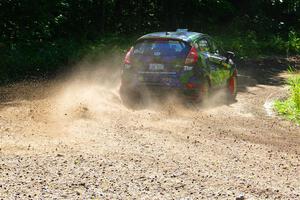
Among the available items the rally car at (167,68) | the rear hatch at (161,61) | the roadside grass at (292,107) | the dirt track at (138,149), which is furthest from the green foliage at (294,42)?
the rear hatch at (161,61)

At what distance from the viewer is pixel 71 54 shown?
19.7 metres

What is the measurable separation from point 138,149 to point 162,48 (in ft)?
14.4

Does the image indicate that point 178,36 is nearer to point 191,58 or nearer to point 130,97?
point 191,58

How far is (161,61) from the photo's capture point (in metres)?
12.8

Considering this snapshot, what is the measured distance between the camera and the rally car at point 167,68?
12805 millimetres

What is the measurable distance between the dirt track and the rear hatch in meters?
0.61

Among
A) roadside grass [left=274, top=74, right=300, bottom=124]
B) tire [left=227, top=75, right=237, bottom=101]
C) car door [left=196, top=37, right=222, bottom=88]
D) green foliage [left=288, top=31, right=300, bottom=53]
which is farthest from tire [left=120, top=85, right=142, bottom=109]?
green foliage [left=288, top=31, right=300, bottom=53]

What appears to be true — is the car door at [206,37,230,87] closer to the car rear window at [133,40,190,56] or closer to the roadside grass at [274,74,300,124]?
the car rear window at [133,40,190,56]

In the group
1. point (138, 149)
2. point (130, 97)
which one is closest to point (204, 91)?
point (130, 97)

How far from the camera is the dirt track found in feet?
23.7

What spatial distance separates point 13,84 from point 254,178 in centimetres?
958

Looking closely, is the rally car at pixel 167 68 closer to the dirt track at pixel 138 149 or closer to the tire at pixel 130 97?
the tire at pixel 130 97

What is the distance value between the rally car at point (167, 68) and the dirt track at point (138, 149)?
42cm

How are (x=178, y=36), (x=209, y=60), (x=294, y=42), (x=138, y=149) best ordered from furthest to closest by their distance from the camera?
(x=294, y=42), (x=209, y=60), (x=178, y=36), (x=138, y=149)
